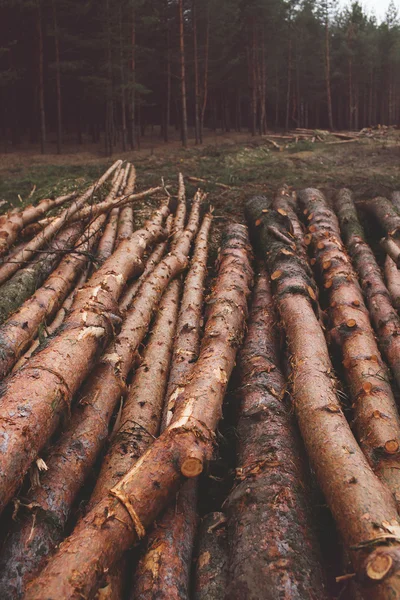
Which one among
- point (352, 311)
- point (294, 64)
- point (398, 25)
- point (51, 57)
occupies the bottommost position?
point (352, 311)

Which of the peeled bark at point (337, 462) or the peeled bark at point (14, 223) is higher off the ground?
the peeled bark at point (14, 223)

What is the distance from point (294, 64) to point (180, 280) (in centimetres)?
3519

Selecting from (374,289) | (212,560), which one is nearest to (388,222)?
(374,289)

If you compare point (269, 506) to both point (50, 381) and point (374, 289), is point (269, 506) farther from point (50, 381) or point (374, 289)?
point (374, 289)

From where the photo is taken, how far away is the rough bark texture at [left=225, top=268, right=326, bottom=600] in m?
2.05

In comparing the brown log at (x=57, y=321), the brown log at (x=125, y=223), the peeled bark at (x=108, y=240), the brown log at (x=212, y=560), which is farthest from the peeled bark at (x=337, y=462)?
the brown log at (x=125, y=223)

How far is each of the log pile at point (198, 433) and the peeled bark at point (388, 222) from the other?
838 millimetres

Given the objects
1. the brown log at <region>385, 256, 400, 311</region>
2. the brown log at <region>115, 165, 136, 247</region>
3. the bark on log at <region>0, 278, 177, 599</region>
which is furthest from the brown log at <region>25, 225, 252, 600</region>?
the brown log at <region>115, 165, 136, 247</region>

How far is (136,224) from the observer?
7.84 metres

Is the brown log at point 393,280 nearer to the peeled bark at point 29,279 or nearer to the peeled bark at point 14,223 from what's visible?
the peeled bark at point 29,279

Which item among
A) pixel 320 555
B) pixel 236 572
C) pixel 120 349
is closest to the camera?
pixel 236 572

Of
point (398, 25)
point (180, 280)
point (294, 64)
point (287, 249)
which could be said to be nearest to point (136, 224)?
point (180, 280)

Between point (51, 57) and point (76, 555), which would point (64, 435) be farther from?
point (51, 57)

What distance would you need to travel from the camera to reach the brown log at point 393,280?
4.92 meters
